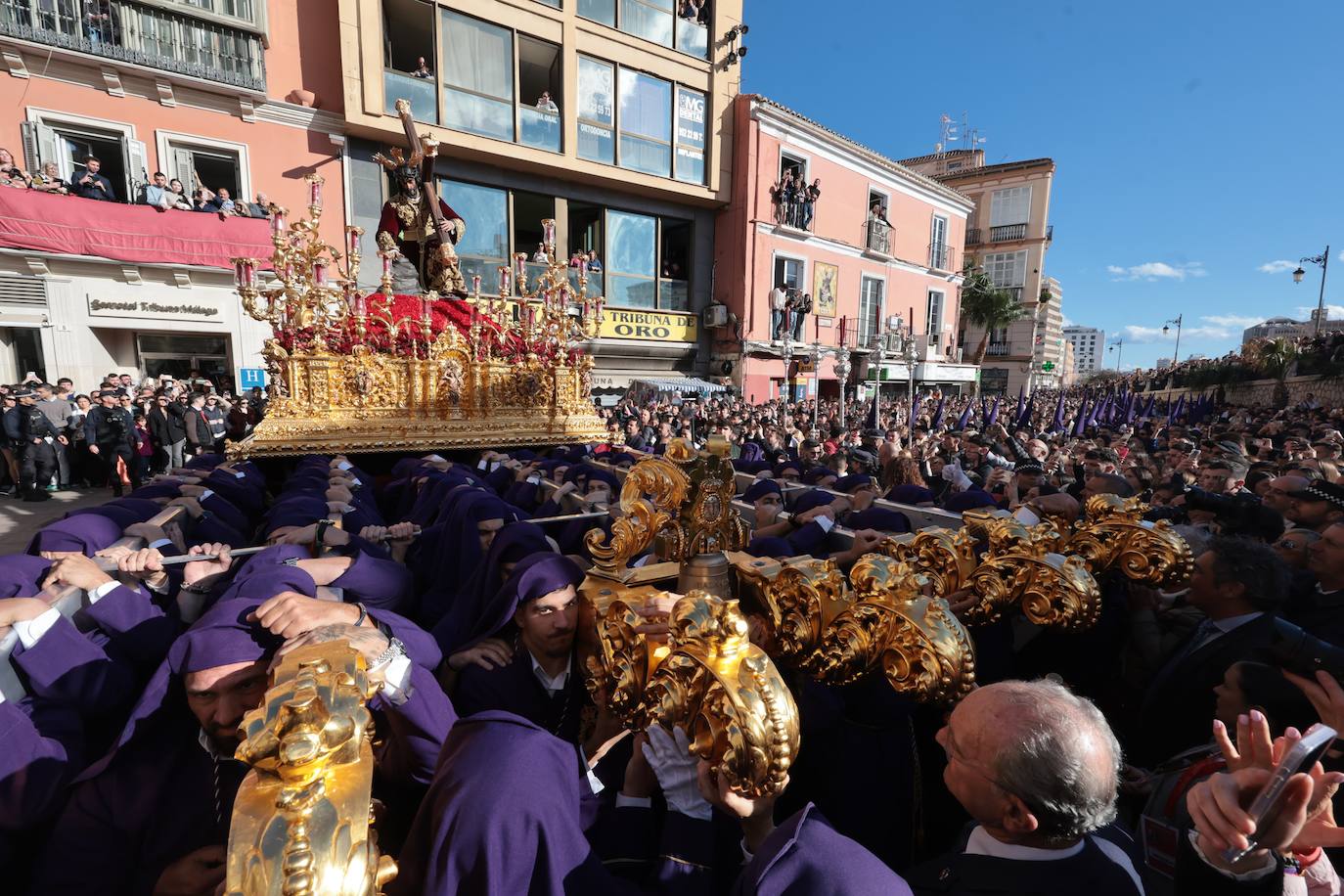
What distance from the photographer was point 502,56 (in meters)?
14.0

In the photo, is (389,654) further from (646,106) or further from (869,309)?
(869,309)

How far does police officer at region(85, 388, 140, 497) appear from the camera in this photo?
8.91m

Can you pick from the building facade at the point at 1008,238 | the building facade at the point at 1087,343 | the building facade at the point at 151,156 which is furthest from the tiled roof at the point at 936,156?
the building facade at the point at 1087,343

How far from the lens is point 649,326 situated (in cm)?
1727

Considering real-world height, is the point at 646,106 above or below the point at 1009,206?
below

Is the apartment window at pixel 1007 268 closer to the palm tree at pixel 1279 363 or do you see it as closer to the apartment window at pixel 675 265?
the palm tree at pixel 1279 363

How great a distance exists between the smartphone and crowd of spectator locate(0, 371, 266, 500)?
9.79m

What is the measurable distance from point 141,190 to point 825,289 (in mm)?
17807

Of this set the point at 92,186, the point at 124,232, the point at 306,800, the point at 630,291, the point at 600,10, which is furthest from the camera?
the point at 630,291

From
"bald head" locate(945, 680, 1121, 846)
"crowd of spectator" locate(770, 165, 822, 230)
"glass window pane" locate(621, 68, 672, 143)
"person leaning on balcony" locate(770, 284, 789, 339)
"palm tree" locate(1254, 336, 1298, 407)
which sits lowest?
"bald head" locate(945, 680, 1121, 846)

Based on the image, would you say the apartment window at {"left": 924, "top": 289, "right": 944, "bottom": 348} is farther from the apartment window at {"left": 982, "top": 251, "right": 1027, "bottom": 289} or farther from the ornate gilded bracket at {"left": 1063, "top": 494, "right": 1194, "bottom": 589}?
the ornate gilded bracket at {"left": 1063, "top": 494, "right": 1194, "bottom": 589}

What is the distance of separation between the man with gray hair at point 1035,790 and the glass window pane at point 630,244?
1665 centimetres

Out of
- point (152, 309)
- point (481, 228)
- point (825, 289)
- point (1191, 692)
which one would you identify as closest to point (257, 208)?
point (152, 309)

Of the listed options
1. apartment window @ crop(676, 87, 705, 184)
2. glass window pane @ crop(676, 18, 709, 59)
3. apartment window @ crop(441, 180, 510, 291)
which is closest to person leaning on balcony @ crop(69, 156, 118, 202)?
apartment window @ crop(441, 180, 510, 291)
